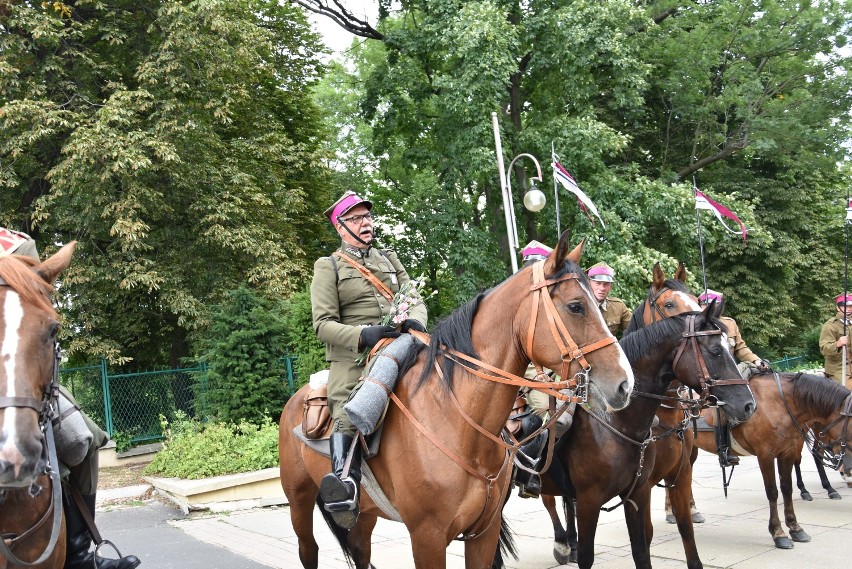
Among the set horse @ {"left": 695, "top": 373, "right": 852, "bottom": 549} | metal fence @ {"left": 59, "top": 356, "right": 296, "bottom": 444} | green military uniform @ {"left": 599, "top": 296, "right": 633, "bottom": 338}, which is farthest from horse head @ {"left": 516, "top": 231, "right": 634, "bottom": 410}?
metal fence @ {"left": 59, "top": 356, "right": 296, "bottom": 444}

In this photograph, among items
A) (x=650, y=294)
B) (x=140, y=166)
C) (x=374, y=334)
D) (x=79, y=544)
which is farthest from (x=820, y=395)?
(x=140, y=166)

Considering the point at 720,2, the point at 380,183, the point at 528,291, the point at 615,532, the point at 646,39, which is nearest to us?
the point at 528,291

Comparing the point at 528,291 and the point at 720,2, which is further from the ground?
the point at 720,2

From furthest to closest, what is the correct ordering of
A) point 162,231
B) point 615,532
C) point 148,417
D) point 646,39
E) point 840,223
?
point 840,223
point 646,39
point 162,231
point 148,417
point 615,532

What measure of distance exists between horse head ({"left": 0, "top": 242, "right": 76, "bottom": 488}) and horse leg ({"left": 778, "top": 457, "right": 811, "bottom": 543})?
7329 mm

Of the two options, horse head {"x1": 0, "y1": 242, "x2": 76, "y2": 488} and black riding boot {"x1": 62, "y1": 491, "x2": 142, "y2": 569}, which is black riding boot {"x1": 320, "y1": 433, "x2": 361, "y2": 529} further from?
horse head {"x1": 0, "y1": 242, "x2": 76, "y2": 488}

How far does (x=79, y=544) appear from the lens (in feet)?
12.8

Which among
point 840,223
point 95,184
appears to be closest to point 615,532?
point 95,184

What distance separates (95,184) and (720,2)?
19.6m

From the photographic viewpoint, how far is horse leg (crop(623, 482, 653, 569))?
5.63m

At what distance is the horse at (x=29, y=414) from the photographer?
267 centimetres

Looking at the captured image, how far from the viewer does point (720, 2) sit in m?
23.7

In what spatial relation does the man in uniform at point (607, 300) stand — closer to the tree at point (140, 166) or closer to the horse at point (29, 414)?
the horse at point (29, 414)

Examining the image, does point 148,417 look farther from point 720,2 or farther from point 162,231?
point 720,2
